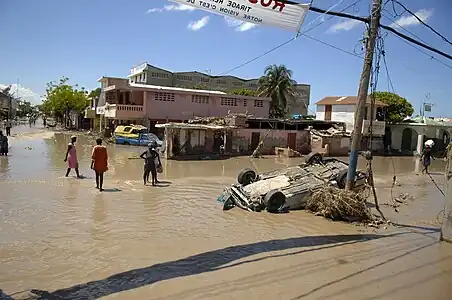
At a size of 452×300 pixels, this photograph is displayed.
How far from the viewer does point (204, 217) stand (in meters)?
10.4

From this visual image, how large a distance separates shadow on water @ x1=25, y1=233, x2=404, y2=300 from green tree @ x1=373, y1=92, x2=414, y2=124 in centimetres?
4354

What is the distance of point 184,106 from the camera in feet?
133

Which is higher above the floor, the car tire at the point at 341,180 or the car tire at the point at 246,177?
the car tire at the point at 341,180

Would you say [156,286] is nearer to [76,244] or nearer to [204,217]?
[76,244]

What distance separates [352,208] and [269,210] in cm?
217

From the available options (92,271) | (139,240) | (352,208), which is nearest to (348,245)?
(352,208)

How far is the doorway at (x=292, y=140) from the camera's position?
A: 35500 millimetres

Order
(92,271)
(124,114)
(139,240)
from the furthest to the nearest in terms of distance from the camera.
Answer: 1. (124,114)
2. (139,240)
3. (92,271)

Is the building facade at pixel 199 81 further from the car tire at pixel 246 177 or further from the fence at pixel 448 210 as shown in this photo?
the fence at pixel 448 210

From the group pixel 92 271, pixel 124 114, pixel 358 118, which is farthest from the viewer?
pixel 124 114

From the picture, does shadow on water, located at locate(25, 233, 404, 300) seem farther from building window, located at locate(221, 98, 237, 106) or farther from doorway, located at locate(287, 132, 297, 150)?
building window, located at locate(221, 98, 237, 106)

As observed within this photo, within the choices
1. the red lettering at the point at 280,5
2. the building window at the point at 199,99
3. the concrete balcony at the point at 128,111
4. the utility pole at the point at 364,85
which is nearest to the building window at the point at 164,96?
the concrete balcony at the point at 128,111

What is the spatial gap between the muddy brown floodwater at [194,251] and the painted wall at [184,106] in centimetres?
2590

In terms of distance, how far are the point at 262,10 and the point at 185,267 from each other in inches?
179
